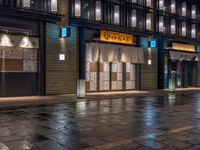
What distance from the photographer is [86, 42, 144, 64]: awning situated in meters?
20.1

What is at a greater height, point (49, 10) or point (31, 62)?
point (49, 10)

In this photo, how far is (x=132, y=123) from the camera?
8898mm

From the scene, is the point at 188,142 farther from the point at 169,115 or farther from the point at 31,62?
the point at 31,62

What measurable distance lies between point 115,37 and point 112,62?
1.92 meters

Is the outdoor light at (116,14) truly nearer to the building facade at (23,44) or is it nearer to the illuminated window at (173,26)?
the building facade at (23,44)

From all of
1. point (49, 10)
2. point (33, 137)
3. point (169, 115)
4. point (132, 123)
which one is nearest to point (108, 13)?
point (49, 10)

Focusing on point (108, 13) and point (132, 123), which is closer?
point (132, 123)

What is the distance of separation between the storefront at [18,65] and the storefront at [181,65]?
1348cm

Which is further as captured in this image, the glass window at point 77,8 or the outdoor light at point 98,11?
the outdoor light at point 98,11

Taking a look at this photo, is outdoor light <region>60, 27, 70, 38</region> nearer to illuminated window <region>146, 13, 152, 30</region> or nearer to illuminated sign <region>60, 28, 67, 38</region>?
illuminated sign <region>60, 28, 67, 38</region>

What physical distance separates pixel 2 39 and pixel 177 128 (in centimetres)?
1143

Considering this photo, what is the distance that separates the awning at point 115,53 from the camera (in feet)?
66.1

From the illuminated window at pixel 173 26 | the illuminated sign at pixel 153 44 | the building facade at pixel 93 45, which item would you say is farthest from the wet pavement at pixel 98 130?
the illuminated window at pixel 173 26

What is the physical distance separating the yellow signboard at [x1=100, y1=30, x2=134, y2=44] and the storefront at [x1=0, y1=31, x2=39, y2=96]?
5324 millimetres
